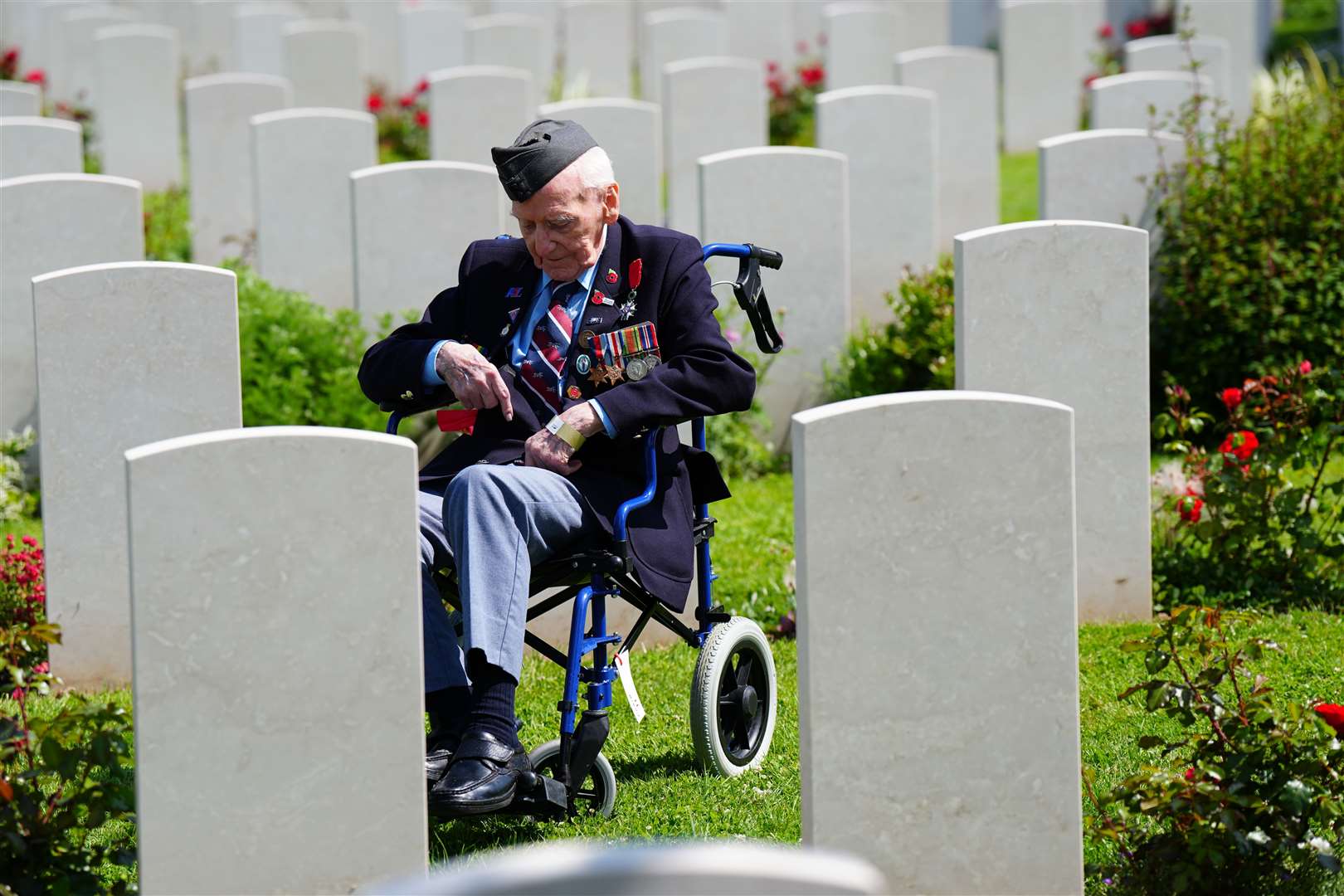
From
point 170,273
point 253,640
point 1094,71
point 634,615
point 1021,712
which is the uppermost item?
point 1094,71

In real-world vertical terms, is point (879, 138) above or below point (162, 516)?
above

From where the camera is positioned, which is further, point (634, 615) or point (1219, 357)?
point (1219, 357)

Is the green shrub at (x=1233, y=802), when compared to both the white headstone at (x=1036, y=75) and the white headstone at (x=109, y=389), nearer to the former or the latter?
the white headstone at (x=109, y=389)

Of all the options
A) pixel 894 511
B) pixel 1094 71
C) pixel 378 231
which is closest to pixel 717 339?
pixel 894 511

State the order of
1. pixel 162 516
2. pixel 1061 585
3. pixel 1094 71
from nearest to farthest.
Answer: pixel 162 516, pixel 1061 585, pixel 1094 71

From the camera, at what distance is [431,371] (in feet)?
12.6

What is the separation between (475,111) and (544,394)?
20.7 ft

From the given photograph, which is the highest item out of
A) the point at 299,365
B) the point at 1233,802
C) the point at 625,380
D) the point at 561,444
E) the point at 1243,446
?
the point at 625,380

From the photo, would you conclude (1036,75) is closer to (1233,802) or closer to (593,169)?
(593,169)

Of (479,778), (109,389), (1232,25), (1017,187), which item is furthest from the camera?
(1232,25)

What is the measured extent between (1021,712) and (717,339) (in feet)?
3.86

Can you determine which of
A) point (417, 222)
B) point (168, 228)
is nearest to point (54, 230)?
point (417, 222)

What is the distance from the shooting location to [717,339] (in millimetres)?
3834

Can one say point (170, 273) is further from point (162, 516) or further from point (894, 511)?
point (894, 511)
